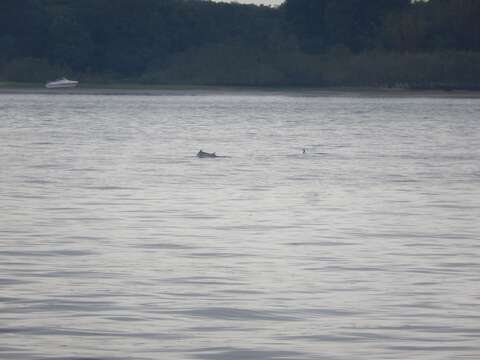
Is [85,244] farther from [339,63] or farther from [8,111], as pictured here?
[339,63]

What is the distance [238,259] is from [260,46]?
131m

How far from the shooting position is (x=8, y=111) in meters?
82.9

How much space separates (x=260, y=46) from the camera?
14600 cm

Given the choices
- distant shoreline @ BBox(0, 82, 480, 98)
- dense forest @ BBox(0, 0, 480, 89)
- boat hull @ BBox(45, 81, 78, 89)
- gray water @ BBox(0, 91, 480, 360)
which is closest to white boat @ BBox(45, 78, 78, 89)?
boat hull @ BBox(45, 81, 78, 89)

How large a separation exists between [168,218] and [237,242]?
3269 millimetres

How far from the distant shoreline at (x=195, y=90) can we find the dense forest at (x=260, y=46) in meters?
0.71

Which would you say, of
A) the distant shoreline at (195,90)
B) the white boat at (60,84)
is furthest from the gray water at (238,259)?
the distant shoreline at (195,90)

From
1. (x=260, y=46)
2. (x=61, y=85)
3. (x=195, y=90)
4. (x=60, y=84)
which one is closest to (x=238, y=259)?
(x=60, y=84)

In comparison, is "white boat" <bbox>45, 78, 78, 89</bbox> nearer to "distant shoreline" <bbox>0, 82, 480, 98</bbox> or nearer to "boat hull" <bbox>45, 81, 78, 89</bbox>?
"boat hull" <bbox>45, 81, 78, 89</bbox>

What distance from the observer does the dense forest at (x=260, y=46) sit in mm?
132750

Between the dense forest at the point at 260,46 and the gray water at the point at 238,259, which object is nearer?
the gray water at the point at 238,259

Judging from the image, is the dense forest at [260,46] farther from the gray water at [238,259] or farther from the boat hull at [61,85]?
the gray water at [238,259]

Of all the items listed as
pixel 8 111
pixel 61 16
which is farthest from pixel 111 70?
pixel 8 111

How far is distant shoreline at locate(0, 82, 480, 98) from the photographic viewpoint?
13379 cm
